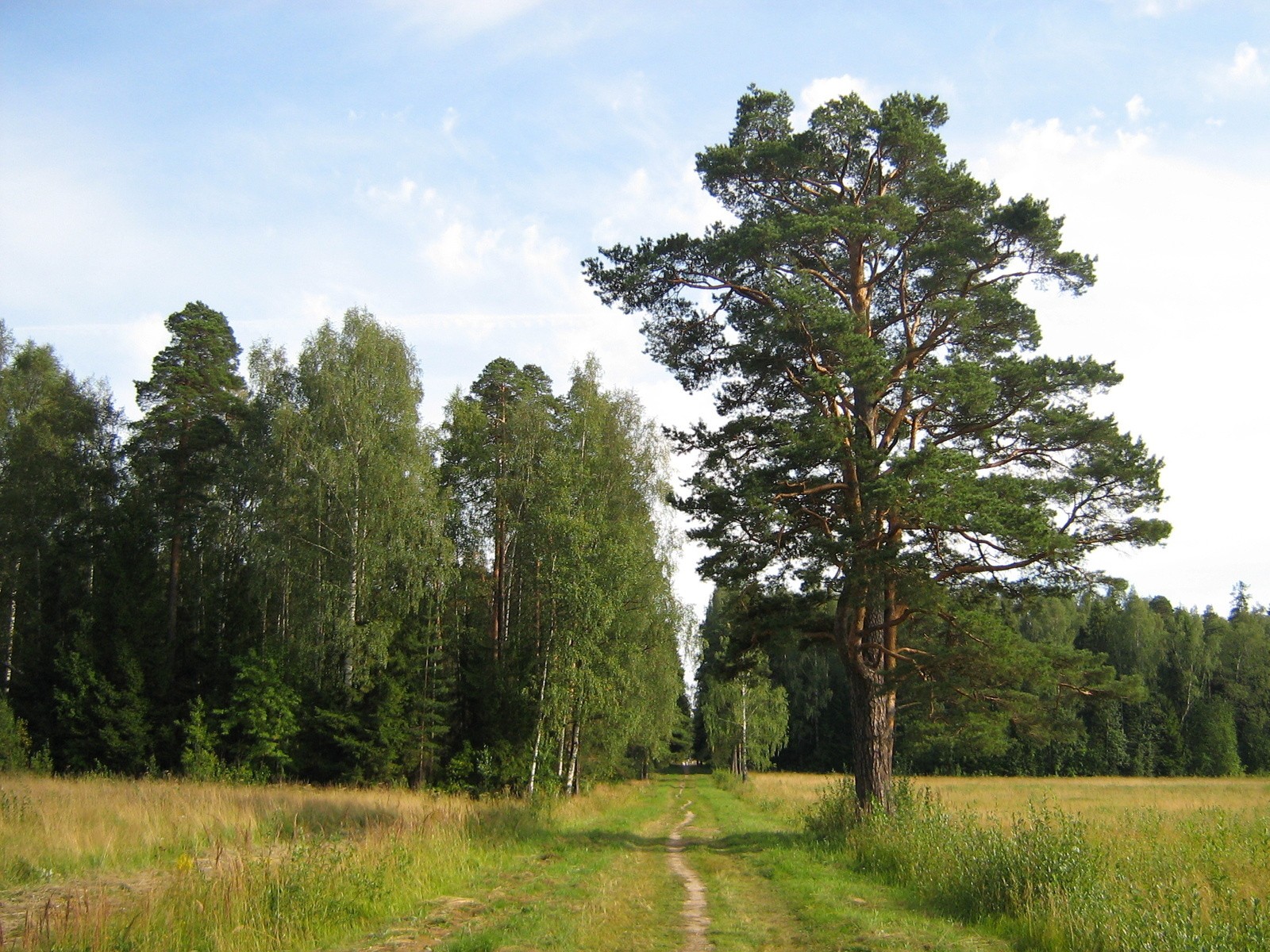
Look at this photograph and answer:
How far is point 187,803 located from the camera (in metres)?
15.5

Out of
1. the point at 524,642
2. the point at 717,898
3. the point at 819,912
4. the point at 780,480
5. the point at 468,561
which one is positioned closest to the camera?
the point at 819,912

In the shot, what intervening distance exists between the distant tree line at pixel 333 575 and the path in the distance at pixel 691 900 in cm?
939

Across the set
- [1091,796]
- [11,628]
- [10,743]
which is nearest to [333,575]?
[10,743]

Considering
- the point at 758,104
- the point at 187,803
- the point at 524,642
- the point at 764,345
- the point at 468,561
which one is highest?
the point at 758,104

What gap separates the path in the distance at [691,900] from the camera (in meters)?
7.71

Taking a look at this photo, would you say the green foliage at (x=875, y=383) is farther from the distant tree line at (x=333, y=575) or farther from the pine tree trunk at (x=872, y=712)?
the distant tree line at (x=333, y=575)

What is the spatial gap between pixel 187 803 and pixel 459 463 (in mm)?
17313

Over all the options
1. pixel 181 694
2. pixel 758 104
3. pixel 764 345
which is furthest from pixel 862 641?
pixel 181 694

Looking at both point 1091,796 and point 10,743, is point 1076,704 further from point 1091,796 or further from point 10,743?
point 10,743

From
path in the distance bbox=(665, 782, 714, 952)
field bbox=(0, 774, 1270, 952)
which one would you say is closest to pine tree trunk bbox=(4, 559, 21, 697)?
field bbox=(0, 774, 1270, 952)

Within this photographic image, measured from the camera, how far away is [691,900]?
9.88 m

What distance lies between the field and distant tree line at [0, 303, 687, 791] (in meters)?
9.31

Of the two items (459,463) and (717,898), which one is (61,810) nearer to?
(717,898)

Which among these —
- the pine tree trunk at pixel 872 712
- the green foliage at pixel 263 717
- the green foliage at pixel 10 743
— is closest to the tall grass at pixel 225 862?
the pine tree trunk at pixel 872 712
